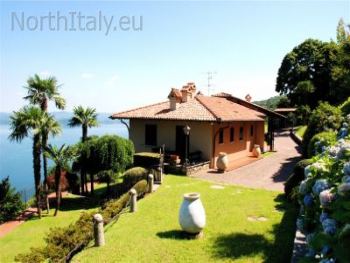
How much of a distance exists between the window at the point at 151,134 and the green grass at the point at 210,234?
30.9 feet

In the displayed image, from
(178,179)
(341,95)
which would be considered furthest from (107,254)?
(341,95)

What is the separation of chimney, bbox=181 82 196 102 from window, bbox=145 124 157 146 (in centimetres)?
341

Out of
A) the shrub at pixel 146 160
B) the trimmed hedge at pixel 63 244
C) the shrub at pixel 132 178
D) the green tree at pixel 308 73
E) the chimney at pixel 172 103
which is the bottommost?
the trimmed hedge at pixel 63 244

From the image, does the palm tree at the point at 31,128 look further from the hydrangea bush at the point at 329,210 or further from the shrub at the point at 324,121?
the shrub at the point at 324,121

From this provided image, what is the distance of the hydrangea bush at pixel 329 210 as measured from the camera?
2.53m

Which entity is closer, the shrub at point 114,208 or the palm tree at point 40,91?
the shrub at point 114,208

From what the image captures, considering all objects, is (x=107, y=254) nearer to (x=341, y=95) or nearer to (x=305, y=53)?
(x=341, y=95)

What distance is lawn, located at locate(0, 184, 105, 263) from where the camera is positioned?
39.6 ft

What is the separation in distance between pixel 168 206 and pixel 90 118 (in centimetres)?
1179

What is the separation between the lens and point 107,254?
339 inches

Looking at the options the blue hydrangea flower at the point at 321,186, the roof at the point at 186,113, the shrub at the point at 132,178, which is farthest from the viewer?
the roof at the point at 186,113

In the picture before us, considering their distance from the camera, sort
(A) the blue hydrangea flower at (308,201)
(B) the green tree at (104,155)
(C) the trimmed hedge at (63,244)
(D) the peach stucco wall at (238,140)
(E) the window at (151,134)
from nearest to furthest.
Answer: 1. (A) the blue hydrangea flower at (308,201)
2. (C) the trimmed hedge at (63,244)
3. (B) the green tree at (104,155)
4. (D) the peach stucco wall at (238,140)
5. (E) the window at (151,134)

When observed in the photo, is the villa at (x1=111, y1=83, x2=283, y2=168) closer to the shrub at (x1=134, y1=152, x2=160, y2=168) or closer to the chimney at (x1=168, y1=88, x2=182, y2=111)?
the chimney at (x1=168, y1=88, x2=182, y2=111)

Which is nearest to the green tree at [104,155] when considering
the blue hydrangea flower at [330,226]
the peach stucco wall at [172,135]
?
the peach stucco wall at [172,135]
